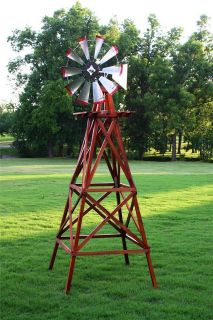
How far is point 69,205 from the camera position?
270 inches

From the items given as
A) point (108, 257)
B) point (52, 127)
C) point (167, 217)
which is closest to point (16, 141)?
point (52, 127)

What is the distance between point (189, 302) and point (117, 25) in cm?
4842

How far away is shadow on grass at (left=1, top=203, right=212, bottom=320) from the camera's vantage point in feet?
17.7

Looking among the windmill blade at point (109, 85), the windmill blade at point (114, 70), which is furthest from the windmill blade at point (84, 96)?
the windmill blade at point (114, 70)

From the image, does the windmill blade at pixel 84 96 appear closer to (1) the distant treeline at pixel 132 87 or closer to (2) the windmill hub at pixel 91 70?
(2) the windmill hub at pixel 91 70

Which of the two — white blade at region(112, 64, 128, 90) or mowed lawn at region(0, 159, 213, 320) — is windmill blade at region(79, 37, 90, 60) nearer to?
white blade at region(112, 64, 128, 90)

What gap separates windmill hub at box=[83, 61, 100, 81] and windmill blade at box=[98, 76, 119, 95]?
0.12 meters

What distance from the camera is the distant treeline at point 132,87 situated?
4416 centimetres

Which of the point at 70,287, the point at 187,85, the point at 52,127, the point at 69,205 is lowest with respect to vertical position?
the point at 70,287

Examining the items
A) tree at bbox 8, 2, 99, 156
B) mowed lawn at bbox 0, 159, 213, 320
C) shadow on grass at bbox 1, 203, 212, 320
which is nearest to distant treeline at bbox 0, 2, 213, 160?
tree at bbox 8, 2, 99, 156

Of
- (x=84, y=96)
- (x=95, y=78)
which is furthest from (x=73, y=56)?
(x=84, y=96)

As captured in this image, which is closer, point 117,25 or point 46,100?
point 46,100

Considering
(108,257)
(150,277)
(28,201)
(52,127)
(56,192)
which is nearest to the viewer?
(150,277)

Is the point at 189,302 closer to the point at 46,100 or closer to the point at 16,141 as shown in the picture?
the point at 46,100
